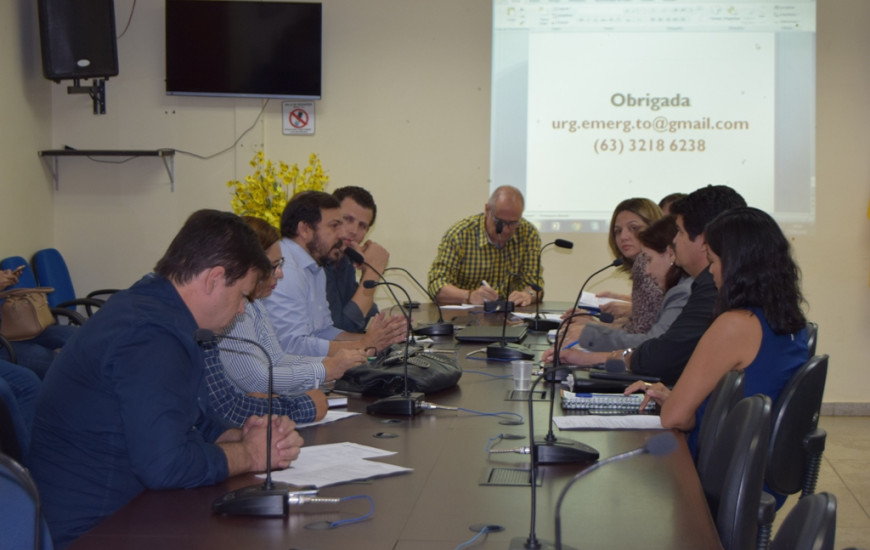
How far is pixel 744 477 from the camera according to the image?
1.73m

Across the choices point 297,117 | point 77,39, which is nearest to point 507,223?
point 297,117

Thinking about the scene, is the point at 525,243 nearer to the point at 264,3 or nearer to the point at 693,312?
the point at 264,3

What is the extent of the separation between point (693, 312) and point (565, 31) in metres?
3.57

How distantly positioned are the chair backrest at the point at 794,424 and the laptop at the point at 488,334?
137 centimetres

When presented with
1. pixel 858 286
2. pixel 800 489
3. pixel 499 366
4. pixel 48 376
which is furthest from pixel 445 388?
pixel 858 286

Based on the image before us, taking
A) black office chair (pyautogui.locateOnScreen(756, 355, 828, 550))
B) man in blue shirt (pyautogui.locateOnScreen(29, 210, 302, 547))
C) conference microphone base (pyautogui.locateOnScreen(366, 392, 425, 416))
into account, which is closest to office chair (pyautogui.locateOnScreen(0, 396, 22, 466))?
man in blue shirt (pyautogui.locateOnScreen(29, 210, 302, 547))

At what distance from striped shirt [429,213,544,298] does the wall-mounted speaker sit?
7.58 feet

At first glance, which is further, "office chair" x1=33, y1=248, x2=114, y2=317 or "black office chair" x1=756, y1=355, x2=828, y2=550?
"office chair" x1=33, y1=248, x2=114, y2=317

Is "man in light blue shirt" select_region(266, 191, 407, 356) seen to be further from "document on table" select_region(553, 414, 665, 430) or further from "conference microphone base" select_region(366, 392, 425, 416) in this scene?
"document on table" select_region(553, 414, 665, 430)

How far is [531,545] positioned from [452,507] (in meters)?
0.29

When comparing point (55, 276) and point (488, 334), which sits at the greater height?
point (55, 276)

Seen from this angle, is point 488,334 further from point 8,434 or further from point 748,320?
point 8,434

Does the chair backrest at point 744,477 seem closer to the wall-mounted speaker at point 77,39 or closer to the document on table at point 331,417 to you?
the document on table at point 331,417

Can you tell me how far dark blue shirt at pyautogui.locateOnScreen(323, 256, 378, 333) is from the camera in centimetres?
455
